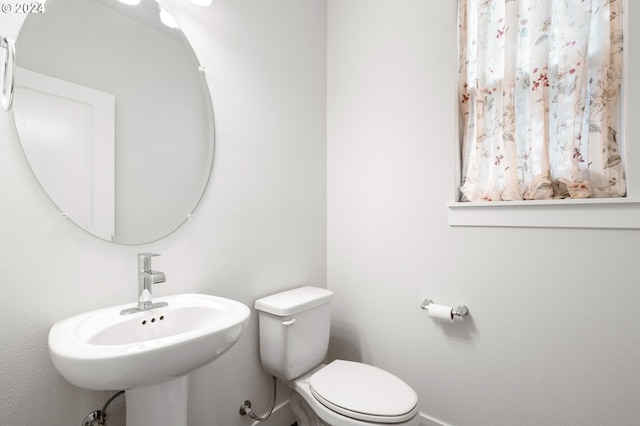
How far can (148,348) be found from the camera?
0.67 metres

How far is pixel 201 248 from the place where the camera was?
3.95ft

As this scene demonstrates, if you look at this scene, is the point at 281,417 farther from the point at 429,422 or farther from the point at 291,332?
the point at 429,422

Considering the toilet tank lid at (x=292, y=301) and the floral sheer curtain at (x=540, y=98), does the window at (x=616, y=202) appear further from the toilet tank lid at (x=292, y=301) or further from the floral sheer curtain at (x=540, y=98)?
the toilet tank lid at (x=292, y=301)

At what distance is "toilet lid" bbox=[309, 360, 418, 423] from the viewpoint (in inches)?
40.5

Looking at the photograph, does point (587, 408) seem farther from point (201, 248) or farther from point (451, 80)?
point (201, 248)

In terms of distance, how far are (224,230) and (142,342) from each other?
2.07 ft

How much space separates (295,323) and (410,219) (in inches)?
30.4

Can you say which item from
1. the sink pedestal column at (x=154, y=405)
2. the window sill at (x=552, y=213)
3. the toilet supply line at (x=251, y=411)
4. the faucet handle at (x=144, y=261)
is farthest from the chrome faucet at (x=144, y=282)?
the window sill at (x=552, y=213)

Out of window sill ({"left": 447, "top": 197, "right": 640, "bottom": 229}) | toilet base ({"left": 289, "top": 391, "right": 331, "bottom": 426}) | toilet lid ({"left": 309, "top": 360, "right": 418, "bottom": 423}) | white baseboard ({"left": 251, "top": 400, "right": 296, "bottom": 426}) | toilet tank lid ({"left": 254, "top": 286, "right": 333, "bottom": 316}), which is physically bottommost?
white baseboard ({"left": 251, "top": 400, "right": 296, "bottom": 426})

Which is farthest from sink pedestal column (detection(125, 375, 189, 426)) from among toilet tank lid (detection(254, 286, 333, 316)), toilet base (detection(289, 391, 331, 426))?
toilet base (detection(289, 391, 331, 426))

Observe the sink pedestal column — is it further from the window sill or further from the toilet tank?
the window sill

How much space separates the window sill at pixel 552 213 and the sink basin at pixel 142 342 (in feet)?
3.46

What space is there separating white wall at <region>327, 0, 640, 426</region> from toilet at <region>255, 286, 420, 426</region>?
1.09ft

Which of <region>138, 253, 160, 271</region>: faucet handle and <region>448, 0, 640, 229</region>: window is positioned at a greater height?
<region>448, 0, 640, 229</region>: window
